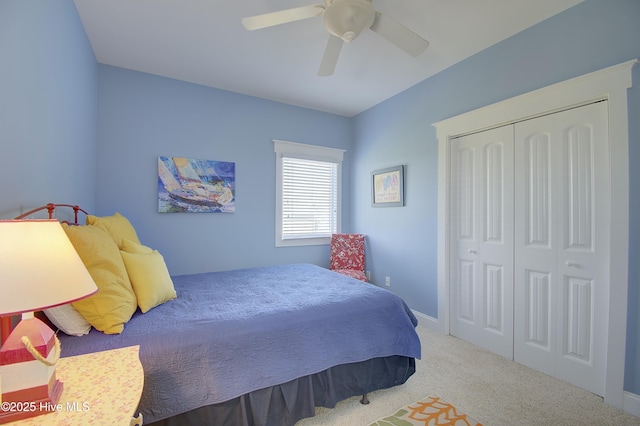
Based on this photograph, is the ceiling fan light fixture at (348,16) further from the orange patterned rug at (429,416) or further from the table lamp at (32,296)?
the orange patterned rug at (429,416)

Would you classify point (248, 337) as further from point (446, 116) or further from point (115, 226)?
point (446, 116)

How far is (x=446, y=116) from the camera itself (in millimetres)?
2996

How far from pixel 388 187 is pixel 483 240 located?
4.26 ft

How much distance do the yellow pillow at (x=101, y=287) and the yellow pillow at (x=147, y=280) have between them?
0.16m

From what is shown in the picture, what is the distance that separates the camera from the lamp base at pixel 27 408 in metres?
0.76

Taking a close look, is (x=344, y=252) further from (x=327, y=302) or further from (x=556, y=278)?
(x=556, y=278)

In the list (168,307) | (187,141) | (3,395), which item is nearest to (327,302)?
(168,307)

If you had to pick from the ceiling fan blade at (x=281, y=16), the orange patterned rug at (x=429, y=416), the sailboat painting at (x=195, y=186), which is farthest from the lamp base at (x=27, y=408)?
the sailboat painting at (x=195, y=186)

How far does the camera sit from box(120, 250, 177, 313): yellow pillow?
1.68 m

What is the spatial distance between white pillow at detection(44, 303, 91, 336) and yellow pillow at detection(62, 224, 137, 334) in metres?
0.02

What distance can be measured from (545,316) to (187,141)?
12.4ft

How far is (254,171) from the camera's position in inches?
141

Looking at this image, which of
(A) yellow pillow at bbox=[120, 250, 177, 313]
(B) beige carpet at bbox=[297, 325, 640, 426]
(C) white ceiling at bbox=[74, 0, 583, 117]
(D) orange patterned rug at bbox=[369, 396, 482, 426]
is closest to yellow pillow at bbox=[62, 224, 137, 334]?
(A) yellow pillow at bbox=[120, 250, 177, 313]

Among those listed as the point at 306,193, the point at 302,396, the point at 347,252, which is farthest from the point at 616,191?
the point at 306,193
